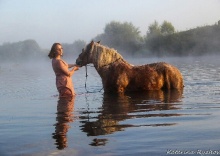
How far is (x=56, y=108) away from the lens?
32.0 feet

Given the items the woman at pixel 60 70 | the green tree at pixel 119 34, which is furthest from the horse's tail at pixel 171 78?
the green tree at pixel 119 34

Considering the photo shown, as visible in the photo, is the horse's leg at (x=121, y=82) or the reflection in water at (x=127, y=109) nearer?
the reflection in water at (x=127, y=109)

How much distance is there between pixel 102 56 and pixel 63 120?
16.9ft

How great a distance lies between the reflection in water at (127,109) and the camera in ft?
23.0

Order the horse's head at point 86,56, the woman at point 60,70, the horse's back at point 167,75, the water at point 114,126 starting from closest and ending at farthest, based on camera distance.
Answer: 1. the water at point 114,126
2. the woman at point 60,70
3. the horse's back at point 167,75
4. the horse's head at point 86,56

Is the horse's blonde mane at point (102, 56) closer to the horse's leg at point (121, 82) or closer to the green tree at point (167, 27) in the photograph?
the horse's leg at point (121, 82)

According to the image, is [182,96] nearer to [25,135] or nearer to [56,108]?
[56,108]

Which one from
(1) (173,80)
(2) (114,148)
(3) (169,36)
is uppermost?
(3) (169,36)

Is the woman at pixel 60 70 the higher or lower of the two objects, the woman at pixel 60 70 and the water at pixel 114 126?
the higher

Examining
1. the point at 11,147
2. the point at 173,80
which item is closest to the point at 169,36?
the point at 173,80

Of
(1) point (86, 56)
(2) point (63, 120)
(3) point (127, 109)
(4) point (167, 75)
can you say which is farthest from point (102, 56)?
(2) point (63, 120)

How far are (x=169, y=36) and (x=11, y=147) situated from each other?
58325mm

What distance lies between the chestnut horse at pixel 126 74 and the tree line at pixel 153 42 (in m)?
36.0

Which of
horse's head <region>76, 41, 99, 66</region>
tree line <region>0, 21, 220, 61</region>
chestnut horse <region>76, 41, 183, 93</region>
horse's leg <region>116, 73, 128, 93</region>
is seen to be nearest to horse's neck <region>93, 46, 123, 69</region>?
chestnut horse <region>76, 41, 183, 93</region>
